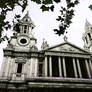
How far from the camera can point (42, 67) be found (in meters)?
23.2

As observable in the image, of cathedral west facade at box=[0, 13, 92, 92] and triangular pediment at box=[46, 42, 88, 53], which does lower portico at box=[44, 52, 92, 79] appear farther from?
triangular pediment at box=[46, 42, 88, 53]

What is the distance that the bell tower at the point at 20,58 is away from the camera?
21.2 metres

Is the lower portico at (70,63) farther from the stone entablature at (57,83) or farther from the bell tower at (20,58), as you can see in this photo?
the stone entablature at (57,83)

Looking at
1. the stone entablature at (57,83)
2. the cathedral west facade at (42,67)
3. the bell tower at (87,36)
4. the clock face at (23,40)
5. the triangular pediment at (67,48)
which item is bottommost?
the stone entablature at (57,83)

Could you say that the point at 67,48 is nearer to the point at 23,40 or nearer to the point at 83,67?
the point at 83,67

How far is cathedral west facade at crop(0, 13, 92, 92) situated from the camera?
57.7ft

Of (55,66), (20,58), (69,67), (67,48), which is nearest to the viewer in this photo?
(20,58)

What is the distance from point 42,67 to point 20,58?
3729 mm

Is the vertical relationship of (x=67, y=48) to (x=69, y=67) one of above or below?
above

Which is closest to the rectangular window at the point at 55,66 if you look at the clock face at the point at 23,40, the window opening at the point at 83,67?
the window opening at the point at 83,67

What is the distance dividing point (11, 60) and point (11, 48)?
2.06 m

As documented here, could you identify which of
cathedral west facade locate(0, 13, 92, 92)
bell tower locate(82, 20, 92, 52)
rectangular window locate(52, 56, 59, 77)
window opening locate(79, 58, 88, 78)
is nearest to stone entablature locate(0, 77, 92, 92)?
cathedral west facade locate(0, 13, 92, 92)

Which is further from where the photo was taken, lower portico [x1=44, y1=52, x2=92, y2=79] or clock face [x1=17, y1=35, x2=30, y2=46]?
clock face [x1=17, y1=35, x2=30, y2=46]

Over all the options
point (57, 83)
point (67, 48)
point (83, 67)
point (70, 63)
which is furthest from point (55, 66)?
point (57, 83)
